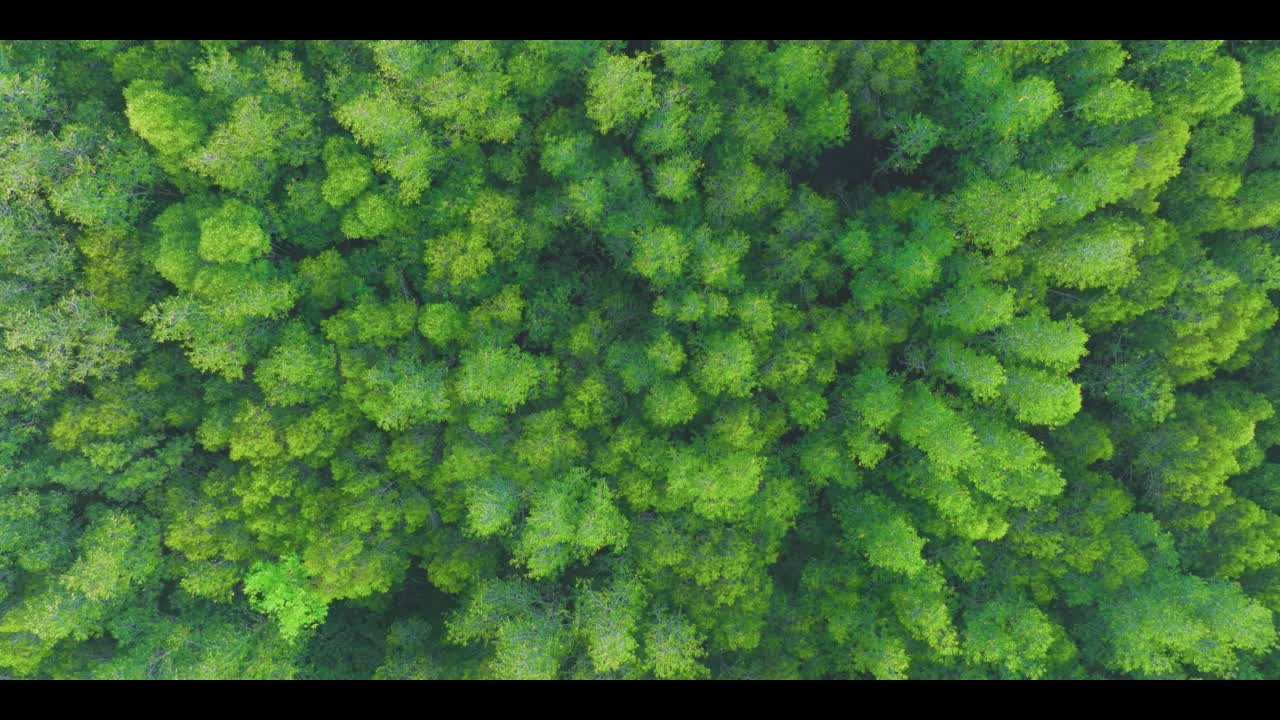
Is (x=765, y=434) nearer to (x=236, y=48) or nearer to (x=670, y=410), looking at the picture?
(x=670, y=410)

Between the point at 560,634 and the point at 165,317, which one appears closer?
the point at 165,317

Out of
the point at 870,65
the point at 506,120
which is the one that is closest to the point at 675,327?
the point at 506,120

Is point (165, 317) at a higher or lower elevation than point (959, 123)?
lower

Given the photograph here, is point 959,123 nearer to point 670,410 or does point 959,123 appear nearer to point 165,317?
point 670,410

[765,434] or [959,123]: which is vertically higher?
[959,123]

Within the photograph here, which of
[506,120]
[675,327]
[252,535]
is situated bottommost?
[252,535]

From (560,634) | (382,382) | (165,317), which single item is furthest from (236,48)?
(560,634)
